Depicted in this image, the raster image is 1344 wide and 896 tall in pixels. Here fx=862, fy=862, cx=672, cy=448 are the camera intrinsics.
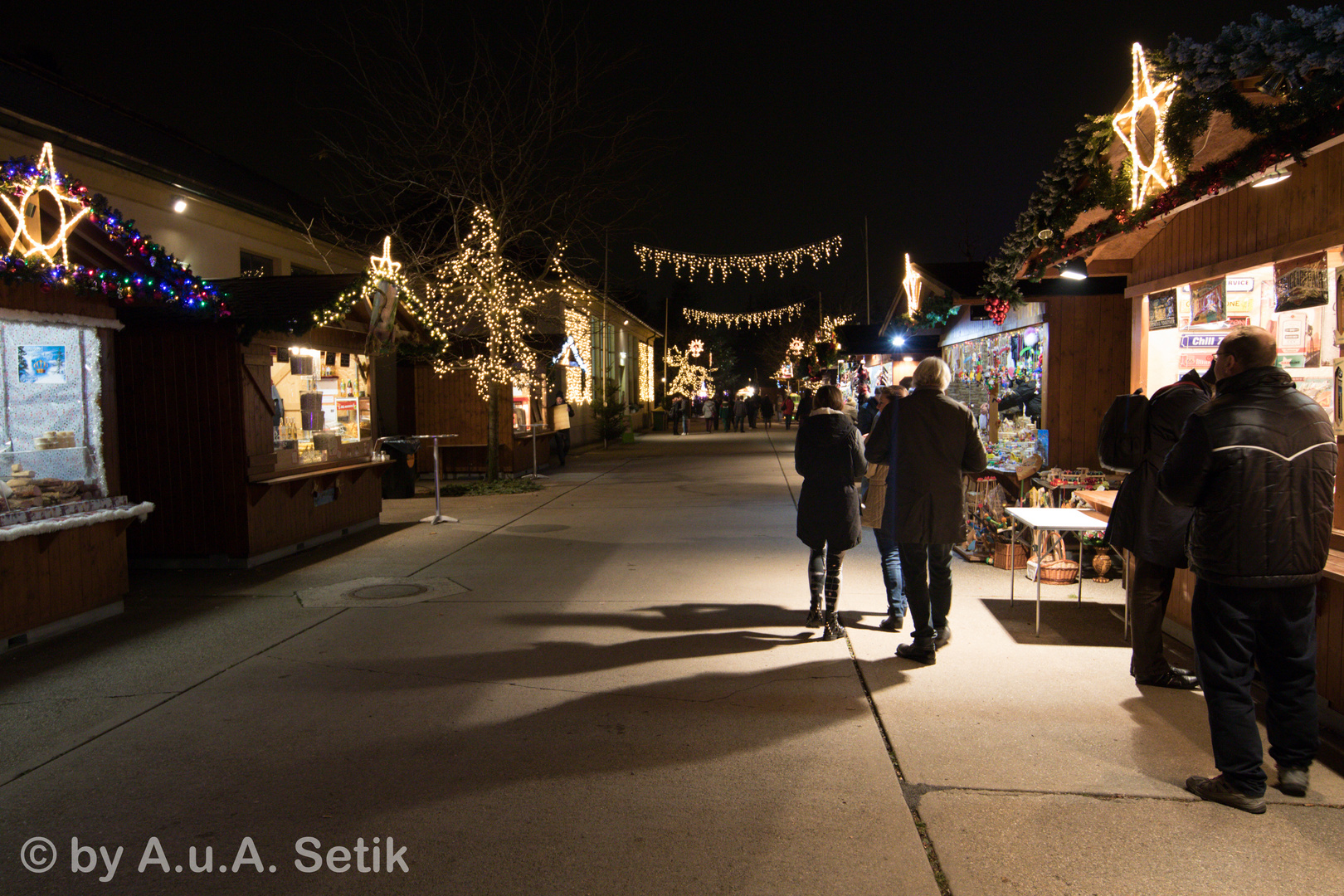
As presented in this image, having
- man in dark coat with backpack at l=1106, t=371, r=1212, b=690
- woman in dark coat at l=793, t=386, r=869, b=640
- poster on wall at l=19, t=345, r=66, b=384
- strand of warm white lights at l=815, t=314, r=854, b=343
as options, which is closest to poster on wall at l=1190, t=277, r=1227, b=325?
man in dark coat with backpack at l=1106, t=371, r=1212, b=690

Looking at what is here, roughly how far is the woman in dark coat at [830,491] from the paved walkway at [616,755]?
0.57 m

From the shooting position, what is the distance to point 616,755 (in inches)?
162

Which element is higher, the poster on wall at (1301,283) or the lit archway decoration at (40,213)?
the lit archway decoration at (40,213)

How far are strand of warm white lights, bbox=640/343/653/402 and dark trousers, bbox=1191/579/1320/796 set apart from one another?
39.6 meters

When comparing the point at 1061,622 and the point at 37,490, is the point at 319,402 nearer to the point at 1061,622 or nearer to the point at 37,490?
the point at 37,490

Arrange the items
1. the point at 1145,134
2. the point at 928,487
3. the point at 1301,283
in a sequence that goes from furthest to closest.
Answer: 1. the point at 1145,134
2. the point at 928,487
3. the point at 1301,283

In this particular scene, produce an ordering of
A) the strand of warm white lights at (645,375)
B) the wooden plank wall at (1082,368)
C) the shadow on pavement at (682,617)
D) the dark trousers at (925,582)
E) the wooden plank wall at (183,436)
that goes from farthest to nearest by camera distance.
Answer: the strand of warm white lights at (645,375) → the wooden plank wall at (1082,368) → the wooden plank wall at (183,436) → the shadow on pavement at (682,617) → the dark trousers at (925,582)

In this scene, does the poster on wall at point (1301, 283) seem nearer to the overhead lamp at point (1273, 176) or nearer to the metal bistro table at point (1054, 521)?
the overhead lamp at point (1273, 176)

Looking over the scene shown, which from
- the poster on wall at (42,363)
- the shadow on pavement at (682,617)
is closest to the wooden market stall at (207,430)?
the poster on wall at (42,363)

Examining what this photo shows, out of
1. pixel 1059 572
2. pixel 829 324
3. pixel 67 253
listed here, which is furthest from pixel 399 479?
pixel 829 324

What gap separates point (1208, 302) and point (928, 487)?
9.95ft

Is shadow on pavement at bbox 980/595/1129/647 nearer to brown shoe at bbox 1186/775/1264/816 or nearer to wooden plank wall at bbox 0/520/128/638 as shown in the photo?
brown shoe at bbox 1186/775/1264/816

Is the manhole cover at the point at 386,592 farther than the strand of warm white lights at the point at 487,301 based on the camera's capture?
No

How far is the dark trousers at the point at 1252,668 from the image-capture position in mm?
3490
